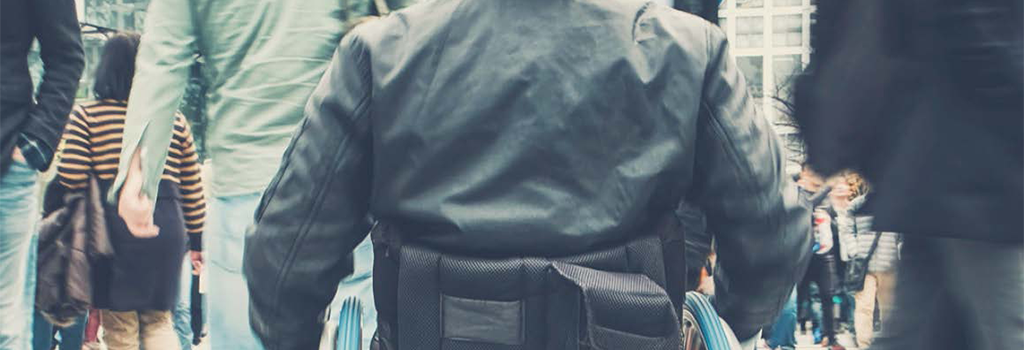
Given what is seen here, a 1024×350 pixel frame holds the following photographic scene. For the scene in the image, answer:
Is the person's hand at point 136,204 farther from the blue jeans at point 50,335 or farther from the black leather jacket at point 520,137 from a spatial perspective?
the blue jeans at point 50,335

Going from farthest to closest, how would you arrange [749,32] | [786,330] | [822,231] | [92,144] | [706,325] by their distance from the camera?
1. [749,32]
2. [822,231]
3. [786,330]
4. [92,144]
5. [706,325]

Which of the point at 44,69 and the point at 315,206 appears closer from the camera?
the point at 315,206

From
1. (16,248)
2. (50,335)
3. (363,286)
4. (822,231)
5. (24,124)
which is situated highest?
(24,124)

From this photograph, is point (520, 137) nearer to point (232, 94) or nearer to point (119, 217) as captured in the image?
point (232, 94)

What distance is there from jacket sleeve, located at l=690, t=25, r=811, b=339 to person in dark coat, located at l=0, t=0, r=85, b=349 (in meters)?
1.81

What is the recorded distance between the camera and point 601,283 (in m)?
2.01

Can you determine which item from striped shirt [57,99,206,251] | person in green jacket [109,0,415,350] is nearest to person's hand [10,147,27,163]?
person in green jacket [109,0,415,350]

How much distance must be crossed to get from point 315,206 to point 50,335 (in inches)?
146

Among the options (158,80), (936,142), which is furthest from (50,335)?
(936,142)

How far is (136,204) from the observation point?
3.11 m

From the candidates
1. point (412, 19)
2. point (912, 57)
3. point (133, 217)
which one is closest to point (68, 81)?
point (133, 217)

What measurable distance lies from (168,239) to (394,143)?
3.27 meters

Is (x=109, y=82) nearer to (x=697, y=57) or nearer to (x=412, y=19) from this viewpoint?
(x=412, y=19)

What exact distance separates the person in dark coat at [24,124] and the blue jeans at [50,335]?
7.07 feet
